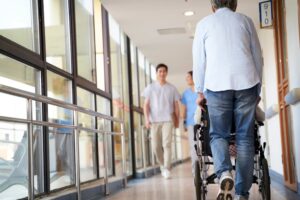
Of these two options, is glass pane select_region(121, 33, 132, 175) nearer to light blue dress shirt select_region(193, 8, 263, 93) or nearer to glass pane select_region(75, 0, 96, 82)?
glass pane select_region(75, 0, 96, 82)

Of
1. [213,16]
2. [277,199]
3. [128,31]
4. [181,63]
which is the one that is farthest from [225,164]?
[181,63]

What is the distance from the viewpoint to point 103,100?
6.07 metres

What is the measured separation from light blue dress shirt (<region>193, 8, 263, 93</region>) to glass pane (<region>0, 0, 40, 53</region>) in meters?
1.29

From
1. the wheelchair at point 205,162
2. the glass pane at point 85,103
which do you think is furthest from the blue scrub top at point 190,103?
the wheelchair at point 205,162

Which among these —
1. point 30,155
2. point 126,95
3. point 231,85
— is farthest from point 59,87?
point 126,95

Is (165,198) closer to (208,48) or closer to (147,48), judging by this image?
(208,48)

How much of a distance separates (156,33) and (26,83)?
15.0 ft

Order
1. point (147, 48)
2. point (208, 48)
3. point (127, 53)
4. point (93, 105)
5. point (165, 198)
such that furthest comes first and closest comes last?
point (147, 48) → point (127, 53) → point (93, 105) → point (165, 198) → point (208, 48)

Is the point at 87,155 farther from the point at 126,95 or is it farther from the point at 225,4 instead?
the point at 126,95

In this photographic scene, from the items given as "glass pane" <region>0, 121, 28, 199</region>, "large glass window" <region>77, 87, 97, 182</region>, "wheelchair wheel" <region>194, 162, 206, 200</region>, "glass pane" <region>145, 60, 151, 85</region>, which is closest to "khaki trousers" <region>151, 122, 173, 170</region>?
"large glass window" <region>77, 87, 97, 182</region>

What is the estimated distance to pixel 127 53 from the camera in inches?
315

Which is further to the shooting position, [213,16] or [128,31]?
[128,31]

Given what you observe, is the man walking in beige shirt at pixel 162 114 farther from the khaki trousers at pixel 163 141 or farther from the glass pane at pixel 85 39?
the glass pane at pixel 85 39

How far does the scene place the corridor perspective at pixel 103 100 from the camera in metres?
2.69
